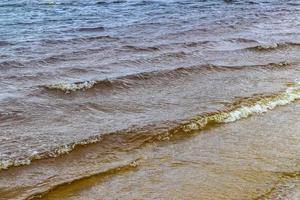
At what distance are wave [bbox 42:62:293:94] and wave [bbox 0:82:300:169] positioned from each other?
200 cm

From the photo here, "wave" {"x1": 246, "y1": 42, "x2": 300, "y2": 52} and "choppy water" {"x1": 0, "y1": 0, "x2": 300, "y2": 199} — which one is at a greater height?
"choppy water" {"x1": 0, "y1": 0, "x2": 300, "y2": 199}

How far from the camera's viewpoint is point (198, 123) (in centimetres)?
739

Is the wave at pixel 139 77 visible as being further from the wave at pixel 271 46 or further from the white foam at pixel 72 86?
the wave at pixel 271 46

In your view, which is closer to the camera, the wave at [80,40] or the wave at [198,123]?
the wave at [198,123]

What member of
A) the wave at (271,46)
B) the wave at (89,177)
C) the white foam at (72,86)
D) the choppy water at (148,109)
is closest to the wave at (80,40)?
the choppy water at (148,109)

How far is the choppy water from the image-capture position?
18.9 ft

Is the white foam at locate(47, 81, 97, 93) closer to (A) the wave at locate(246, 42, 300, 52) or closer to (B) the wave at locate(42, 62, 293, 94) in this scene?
(B) the wave at locate(42, 62, 293, 94)

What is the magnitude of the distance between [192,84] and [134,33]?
19.1ft

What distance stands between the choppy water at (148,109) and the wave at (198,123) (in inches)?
0.7

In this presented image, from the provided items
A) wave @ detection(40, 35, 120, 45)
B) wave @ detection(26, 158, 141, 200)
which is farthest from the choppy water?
wave @ detection(40, 35, 120, 45)

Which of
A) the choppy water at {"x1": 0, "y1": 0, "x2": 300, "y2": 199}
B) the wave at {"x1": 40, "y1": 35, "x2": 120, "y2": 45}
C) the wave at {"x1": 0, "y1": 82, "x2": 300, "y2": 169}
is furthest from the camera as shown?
the wave at {"x1": 40, "y1": 35, "x2": 120, "y2": 45}

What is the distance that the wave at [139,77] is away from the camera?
9.27 meters

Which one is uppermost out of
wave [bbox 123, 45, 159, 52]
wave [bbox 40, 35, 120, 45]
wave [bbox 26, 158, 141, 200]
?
wave [bbox 26, 158, 141, 200]

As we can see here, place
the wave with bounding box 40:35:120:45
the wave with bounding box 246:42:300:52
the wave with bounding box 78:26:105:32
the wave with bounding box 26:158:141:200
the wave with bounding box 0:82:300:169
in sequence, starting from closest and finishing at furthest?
the wave with bounding box 26:158:141:200
the wave with bounding box 0:82:300:169
the wave with bounding box 246:42:300:52
the wave with bounding box 40:35:120:45
the wave with bounding box 78:26:105:32
